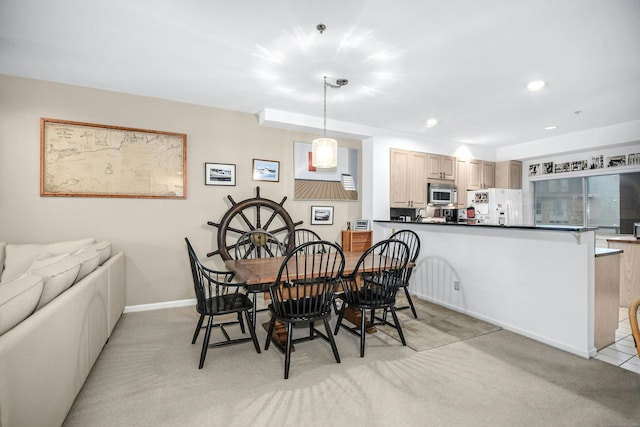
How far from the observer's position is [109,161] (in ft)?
11.2

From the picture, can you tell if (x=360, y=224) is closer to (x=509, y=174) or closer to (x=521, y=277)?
(x=521, y=277)

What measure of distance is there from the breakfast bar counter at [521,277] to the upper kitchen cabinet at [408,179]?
108 cm

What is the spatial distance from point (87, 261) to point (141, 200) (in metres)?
1.50

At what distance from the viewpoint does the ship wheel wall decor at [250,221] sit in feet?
12.4

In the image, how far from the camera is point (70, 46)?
252 cm

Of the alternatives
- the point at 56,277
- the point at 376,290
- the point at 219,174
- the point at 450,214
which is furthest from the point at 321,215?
the point at 56,277

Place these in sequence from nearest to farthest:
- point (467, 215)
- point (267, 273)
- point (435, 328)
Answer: point (267, 273)
point (435, 328)
point (467, 215)

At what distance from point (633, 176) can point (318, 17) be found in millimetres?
5493

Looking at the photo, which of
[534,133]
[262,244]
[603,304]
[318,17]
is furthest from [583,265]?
[534,133]

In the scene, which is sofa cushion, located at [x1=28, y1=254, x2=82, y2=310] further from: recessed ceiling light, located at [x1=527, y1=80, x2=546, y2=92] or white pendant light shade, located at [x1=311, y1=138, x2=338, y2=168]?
recessed ceiling light, located at [x1=527, y1=80, x2=546, y2=92]

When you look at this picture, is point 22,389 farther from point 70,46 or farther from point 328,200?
point 328,200

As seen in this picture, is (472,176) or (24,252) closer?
(24,252)

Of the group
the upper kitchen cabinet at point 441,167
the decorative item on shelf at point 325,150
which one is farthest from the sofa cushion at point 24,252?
the upper kitchen cabinet at point 441,167

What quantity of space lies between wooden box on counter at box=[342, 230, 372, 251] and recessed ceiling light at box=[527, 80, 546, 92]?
8.67 feet
